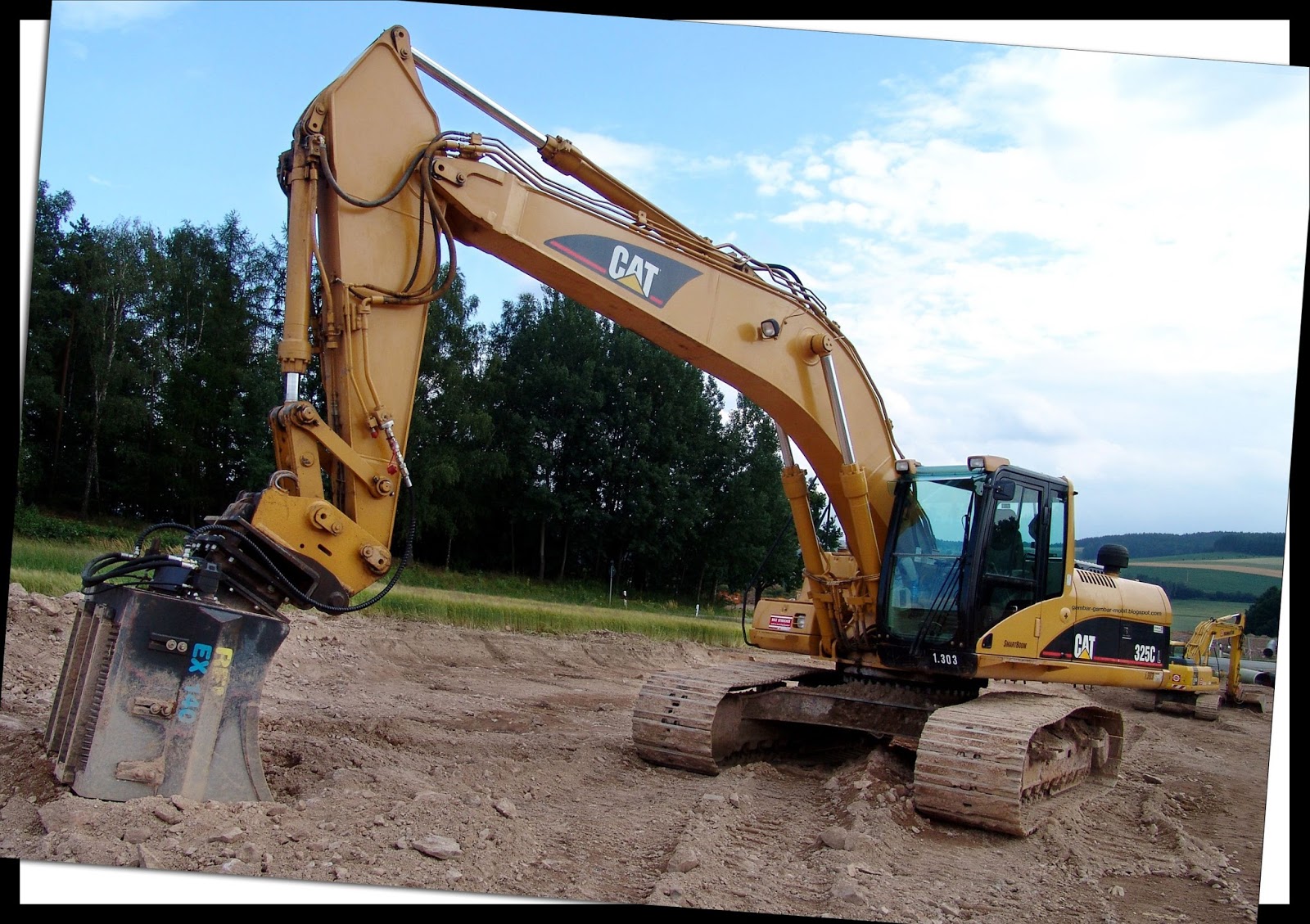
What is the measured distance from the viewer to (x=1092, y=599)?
25.1 feet

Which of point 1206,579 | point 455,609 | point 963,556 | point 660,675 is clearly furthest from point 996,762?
point 455,609

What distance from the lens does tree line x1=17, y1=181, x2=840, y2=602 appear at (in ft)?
76.5

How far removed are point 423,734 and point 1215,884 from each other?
5.56 metres

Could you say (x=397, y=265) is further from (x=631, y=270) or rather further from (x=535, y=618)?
(x=535, y=618)

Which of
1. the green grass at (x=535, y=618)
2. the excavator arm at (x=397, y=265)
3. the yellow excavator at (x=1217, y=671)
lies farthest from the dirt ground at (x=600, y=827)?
the green grass at (x=535, y=618)

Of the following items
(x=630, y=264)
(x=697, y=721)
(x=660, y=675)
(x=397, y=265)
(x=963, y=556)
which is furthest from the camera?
(x=660, y=675)

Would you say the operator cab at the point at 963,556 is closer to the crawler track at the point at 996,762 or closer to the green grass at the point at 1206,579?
the crawler track at the point at 996,762

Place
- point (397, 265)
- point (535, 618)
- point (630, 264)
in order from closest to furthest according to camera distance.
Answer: point (397, 265), point (630, 264), point (535, 618)

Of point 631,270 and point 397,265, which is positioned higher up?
point 631,270

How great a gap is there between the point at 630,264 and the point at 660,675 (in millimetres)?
3316

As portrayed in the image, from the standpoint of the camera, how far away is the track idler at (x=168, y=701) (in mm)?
4664

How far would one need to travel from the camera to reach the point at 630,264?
21.0ft

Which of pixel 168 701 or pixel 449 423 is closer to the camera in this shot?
pixel 168 701

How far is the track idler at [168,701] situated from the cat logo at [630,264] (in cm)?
276
